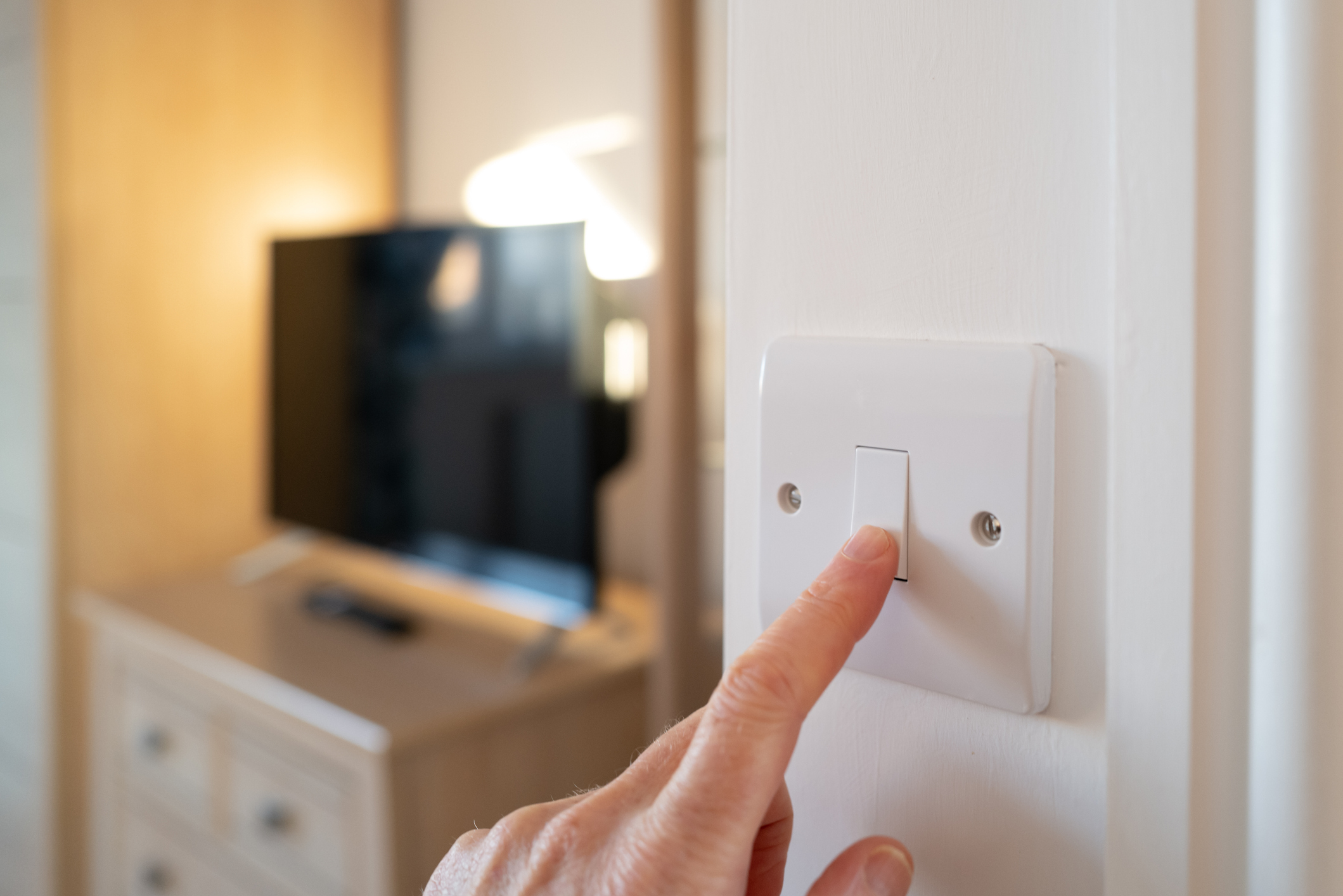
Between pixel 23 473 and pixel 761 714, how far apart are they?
194 centimetres

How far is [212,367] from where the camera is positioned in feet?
6.21

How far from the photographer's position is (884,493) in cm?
30

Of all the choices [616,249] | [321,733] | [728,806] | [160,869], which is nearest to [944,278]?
[728,806]

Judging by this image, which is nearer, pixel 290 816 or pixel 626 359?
pixel 290 816

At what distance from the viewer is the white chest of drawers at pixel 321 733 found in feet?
4.02

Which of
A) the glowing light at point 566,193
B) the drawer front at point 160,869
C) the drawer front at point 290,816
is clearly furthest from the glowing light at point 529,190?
the drawer front at point 160,869

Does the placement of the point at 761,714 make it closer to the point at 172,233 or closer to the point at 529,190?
the point at 529,190

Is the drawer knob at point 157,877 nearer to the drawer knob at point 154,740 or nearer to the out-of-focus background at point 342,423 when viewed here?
the out-of-focus background at point 342,423

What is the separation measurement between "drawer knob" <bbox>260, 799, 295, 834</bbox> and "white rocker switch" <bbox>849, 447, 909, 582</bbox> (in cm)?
127

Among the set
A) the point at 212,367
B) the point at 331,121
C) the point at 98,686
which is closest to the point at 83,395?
the point at 212,367

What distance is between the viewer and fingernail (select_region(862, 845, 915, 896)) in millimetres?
276

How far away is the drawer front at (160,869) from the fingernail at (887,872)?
4.68 ft

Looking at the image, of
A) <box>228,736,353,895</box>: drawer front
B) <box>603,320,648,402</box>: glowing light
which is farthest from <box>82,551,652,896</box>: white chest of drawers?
<box>603,320,648,402</box>: glowing light

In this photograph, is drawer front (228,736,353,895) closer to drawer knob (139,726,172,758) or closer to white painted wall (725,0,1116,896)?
drawer knob (139,726,172,758)
